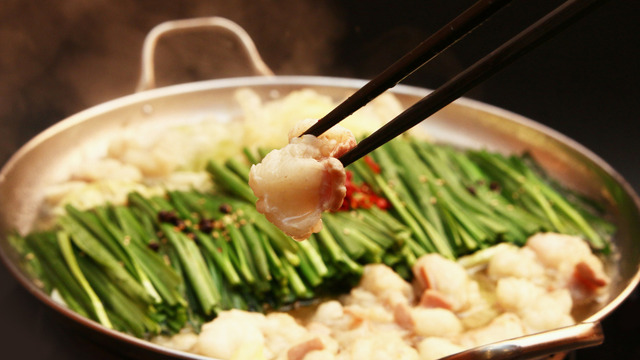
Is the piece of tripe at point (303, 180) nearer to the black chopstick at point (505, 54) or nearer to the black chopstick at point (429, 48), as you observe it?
the black chopstick at point (429, 48)

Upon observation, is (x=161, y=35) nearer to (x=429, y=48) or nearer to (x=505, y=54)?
(x=429, y=48)

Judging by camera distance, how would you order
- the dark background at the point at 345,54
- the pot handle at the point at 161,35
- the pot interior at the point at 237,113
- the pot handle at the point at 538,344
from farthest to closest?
the dark background at the point at 345,54
the pot handle at the point at 161,35
the pot interior at the point at 237,113
the pot handle at the point at 538,344

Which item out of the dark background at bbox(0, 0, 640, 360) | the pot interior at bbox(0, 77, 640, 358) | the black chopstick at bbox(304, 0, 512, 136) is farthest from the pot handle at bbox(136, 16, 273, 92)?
the black chopstick at bbox(304, 0, 512, 136)

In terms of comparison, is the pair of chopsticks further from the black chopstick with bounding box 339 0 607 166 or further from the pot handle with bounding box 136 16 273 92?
the pot handle with bounding box 136 16 273 92

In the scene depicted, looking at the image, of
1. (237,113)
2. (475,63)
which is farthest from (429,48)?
(237,113)

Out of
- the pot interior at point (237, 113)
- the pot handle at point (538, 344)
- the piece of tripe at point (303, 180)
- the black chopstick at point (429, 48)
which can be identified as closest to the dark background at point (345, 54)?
the pot interior at point (237, 113)
